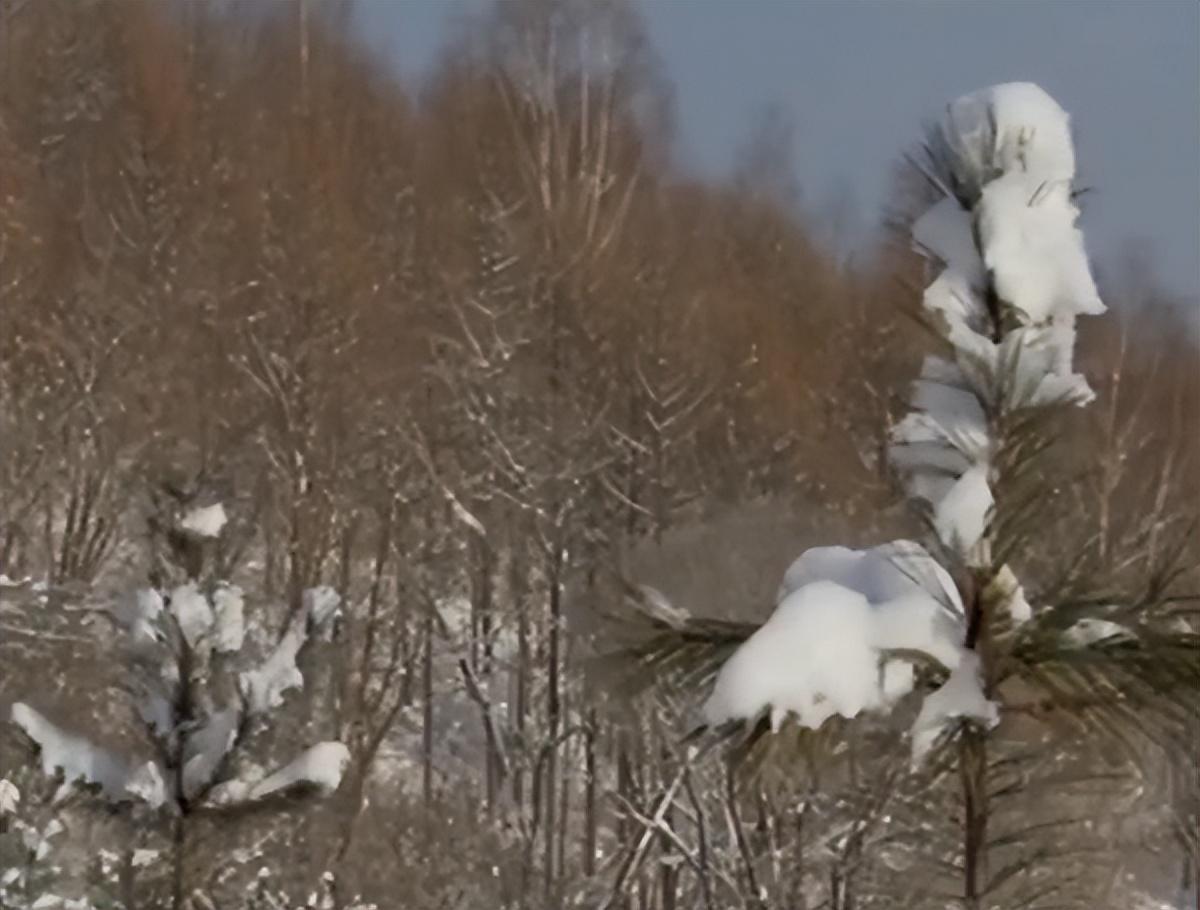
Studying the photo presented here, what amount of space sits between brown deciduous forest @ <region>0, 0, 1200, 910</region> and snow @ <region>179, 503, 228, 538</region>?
3.43 metres

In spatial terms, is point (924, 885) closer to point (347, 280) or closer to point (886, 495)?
point (886, 495)

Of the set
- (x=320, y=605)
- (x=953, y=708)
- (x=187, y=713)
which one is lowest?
(x=953, y=708)

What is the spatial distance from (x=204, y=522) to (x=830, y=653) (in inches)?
221

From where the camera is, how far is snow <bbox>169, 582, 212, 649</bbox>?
756 cm

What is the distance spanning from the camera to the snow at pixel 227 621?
300 inches

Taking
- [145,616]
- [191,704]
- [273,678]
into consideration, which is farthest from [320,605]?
[191,704]

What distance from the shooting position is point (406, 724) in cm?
1919

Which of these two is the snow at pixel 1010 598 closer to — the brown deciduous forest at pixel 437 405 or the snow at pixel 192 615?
the snow at pixel 192 615

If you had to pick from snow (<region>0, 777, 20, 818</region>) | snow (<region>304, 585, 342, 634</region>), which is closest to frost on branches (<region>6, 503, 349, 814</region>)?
snow (<region>0, 777, 20, 818</region>)

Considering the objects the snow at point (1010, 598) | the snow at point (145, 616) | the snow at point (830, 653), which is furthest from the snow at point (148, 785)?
the snow at point (1010, 598)

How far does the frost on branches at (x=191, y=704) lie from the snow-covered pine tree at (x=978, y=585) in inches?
203

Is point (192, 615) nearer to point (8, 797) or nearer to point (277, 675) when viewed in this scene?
point (277, 675)

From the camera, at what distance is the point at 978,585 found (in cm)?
260

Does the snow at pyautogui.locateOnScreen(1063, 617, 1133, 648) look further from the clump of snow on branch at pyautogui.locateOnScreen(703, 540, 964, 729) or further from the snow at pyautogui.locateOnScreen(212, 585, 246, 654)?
the snow at pyautogui.locateOnScreen(212, 585, 246, 654)
